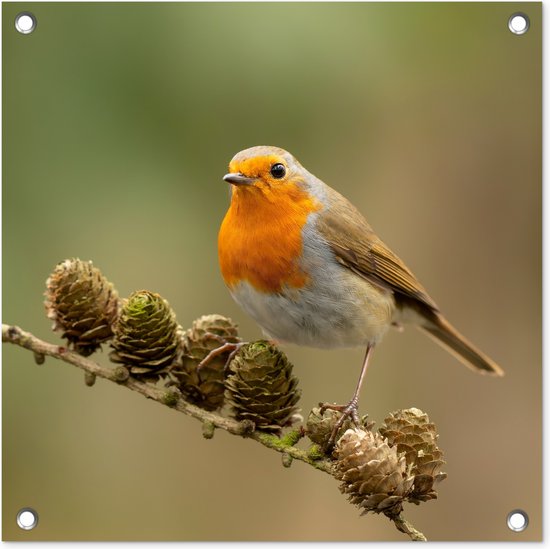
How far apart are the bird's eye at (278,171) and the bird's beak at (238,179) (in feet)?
0.19

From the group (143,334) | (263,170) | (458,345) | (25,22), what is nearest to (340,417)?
(143,334)

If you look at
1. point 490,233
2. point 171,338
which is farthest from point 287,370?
point 490,233

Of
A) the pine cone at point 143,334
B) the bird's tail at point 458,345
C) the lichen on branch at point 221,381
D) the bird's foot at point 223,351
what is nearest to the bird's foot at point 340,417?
the lichen on branch at point 221,381

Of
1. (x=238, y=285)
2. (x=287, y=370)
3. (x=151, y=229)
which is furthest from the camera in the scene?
(x=151, y=229)

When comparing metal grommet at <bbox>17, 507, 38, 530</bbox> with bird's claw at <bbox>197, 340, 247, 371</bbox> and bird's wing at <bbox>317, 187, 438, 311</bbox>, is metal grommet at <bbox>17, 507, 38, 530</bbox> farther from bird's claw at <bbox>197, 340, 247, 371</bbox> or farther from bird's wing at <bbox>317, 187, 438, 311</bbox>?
bird's wing at <bbox>317, 187, 438, 311</bbox>

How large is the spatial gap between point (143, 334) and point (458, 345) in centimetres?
122

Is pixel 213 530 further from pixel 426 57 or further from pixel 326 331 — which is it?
pixel 426 57

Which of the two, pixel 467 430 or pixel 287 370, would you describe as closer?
pixel 287 370

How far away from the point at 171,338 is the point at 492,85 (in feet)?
3.76

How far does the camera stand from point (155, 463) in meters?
2.03

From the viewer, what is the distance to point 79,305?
135cm

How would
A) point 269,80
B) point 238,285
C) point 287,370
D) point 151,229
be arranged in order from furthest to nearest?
point 151,229, point 269,80, point 238,285, point 287,370

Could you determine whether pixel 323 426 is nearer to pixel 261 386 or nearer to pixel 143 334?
pixel 261 386

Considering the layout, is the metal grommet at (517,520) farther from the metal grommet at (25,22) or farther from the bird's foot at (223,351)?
the metal grommet at (25,22)
